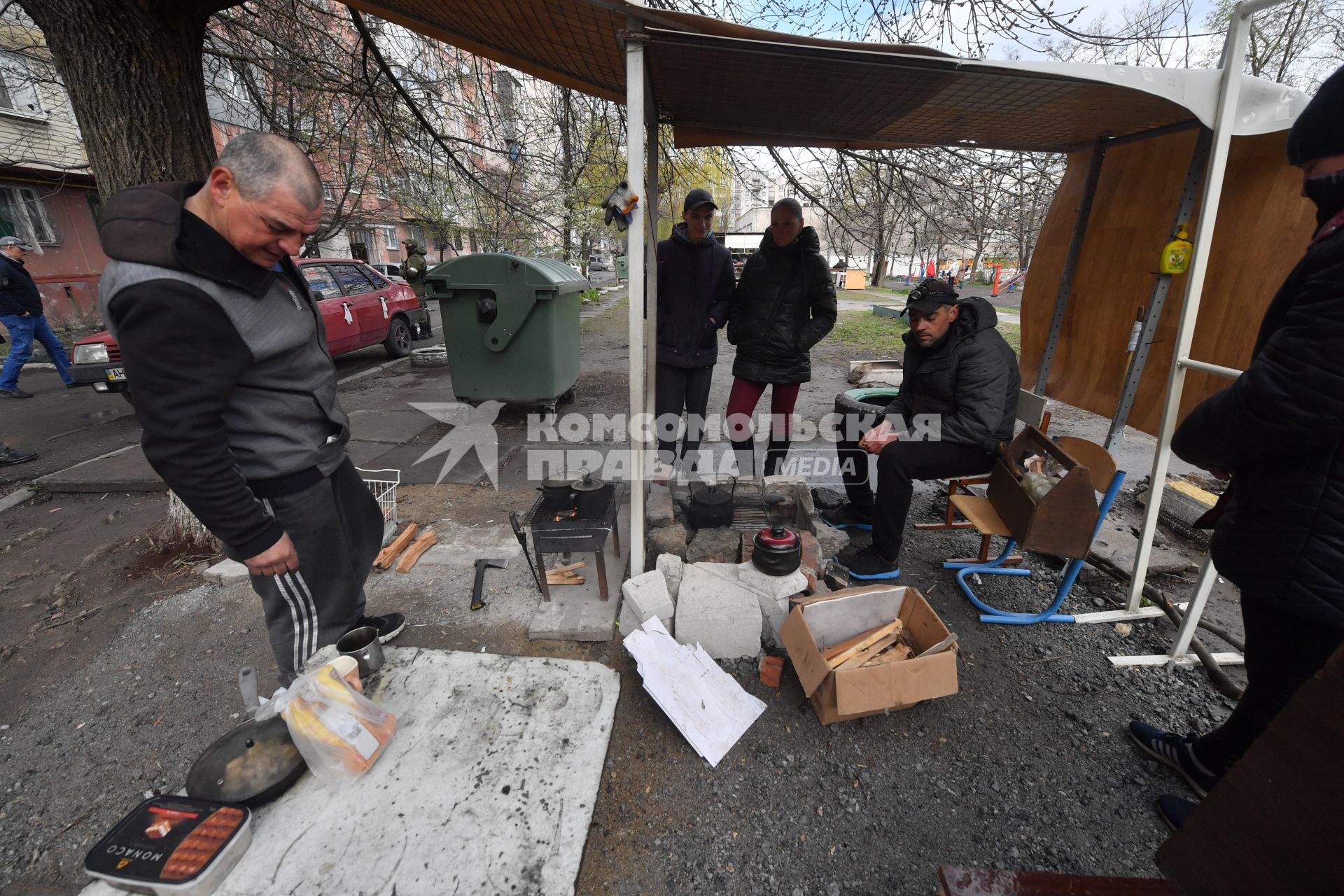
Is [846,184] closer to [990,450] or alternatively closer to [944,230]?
[944,230]

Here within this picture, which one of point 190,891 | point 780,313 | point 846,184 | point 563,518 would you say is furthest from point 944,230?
point 190,891

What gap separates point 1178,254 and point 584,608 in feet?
11.1

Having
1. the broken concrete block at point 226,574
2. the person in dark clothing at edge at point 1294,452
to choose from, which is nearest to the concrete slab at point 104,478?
the broken concrete block at point 226,574

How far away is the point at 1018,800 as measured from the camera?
178 cm

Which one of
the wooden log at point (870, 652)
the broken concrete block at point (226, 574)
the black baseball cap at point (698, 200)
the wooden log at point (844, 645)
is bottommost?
the broken concrete block at point (226, 574)

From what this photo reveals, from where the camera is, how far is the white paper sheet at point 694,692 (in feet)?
6.43

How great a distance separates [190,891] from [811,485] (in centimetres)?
366

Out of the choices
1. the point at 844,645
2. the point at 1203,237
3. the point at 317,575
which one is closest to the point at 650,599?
the point at 844,645

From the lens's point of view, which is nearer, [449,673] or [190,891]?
[190,891]

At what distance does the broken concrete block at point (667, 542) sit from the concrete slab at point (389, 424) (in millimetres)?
3269

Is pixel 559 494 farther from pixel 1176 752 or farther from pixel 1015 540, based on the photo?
pixel 1176 752

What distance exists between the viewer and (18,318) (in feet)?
19.7

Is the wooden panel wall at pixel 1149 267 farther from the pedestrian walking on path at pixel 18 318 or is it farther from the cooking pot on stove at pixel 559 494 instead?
the pedestrian walking on path at pixel 18 318

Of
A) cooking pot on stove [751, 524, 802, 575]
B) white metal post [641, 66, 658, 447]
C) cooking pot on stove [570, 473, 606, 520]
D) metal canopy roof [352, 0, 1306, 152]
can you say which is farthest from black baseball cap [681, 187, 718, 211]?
cooking pot on stove [751, 524, 802, 575]
